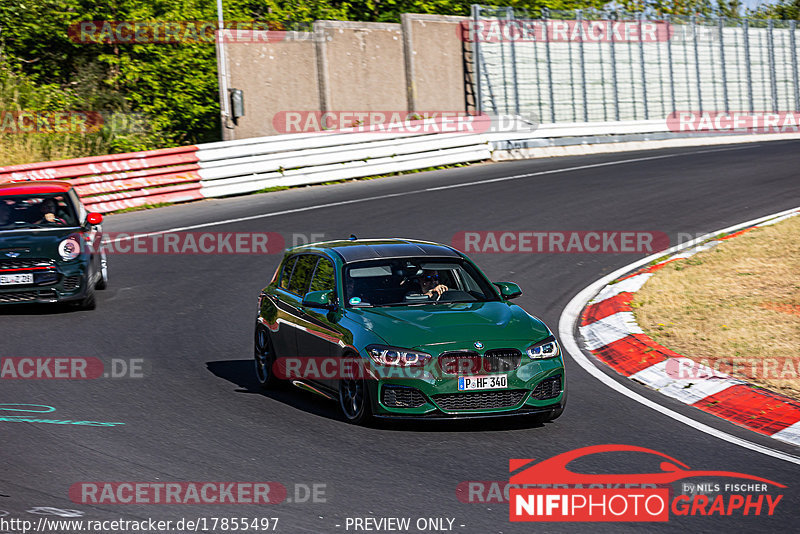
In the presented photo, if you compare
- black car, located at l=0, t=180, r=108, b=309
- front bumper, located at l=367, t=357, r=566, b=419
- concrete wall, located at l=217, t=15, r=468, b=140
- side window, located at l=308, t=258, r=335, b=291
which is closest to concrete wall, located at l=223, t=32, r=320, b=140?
concrete wall, located at l=217, t=15, r=468, b=140

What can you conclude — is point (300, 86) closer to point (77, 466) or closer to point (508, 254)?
point (508, 254)

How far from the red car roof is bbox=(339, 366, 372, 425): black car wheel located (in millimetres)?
7617

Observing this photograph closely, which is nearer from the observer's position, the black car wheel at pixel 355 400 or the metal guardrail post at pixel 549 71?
the black car wheel at pixel 355 400

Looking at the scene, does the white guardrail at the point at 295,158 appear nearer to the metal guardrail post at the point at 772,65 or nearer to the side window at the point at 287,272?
the metal guardrail post at the point at 772,65

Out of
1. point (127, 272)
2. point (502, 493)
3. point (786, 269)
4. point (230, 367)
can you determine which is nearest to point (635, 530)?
point (502, 493)

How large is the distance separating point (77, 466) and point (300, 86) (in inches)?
934

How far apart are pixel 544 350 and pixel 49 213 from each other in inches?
338

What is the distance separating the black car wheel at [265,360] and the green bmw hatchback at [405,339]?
2cm

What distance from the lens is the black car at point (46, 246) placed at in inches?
534

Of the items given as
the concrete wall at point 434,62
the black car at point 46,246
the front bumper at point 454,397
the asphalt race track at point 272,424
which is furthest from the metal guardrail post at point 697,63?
the front bumper at point 454,397

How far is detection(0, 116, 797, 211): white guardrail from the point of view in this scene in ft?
73.7

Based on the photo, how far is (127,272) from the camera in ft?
54.4

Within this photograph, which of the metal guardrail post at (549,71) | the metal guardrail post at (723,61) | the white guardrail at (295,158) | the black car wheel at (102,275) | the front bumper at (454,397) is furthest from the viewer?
the metal guardrail post at (723,61)

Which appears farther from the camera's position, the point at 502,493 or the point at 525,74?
the point at 525,74
